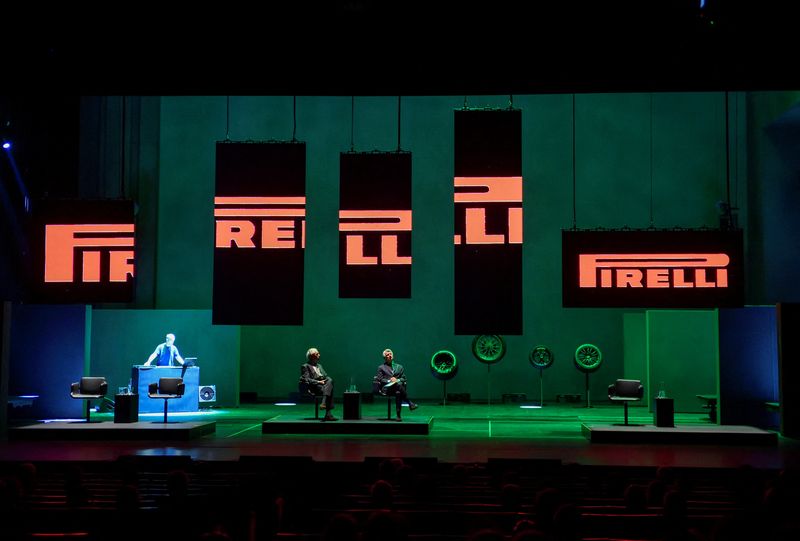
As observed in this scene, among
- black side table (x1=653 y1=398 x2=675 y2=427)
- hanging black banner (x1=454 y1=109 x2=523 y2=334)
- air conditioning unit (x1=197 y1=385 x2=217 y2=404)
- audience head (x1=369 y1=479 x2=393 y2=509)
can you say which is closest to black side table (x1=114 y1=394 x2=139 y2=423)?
air conditioning unit (x1=197 y1=385 x2=217 y2=404)

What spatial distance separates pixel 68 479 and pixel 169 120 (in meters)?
15.3

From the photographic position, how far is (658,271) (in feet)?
36.1

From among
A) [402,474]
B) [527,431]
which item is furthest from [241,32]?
[527,431]

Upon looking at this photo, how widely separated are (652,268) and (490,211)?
7.78 ft

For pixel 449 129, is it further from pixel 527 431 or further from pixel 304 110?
pixel 527 431

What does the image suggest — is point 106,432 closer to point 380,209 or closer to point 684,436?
point 380,209

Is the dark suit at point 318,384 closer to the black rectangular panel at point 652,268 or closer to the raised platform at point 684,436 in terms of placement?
the raised platform at point 684,436

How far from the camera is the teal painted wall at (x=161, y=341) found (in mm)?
17266

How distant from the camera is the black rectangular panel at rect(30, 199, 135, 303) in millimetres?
10508

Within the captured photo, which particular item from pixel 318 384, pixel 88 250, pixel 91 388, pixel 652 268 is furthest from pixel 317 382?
pixel 652 268

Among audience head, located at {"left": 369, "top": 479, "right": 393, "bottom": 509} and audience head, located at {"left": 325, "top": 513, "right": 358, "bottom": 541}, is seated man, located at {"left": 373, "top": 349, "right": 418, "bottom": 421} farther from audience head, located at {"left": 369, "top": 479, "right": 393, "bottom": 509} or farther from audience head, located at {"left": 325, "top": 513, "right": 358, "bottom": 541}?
audience head, located at {"left": 325, "top": 513, "right": 358, "bottom": 541}

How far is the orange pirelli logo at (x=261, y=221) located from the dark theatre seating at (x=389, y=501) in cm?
351

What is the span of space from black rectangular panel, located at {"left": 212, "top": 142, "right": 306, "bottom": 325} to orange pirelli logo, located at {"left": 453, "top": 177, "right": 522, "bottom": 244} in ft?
6.52

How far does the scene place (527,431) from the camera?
13.2m
